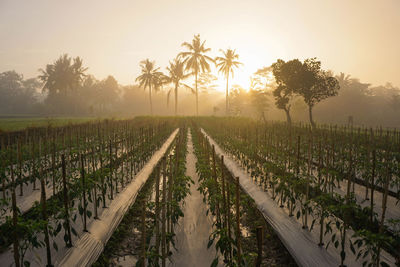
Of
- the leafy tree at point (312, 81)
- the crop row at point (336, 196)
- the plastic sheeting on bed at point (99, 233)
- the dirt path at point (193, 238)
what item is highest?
the leafy tree at point (312, 81)

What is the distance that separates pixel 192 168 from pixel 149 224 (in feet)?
15.0

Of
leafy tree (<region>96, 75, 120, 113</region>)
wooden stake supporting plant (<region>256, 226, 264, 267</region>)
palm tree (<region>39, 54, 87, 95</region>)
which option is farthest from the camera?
leafy tree (<region>96, 75, 120, 113</region>)

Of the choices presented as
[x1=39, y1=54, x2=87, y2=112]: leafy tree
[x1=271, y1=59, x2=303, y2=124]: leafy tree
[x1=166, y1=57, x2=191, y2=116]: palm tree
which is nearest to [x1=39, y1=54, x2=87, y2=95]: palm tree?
[x1=39, y1=54, x2=87, y2=112]: leafy tree

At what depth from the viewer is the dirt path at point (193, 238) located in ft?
12.2

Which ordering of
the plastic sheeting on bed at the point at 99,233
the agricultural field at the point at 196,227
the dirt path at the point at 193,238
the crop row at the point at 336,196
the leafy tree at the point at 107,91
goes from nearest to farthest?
the agricultural field at the point at 196,227 → the crop row at the point at 336,196 → the plastic sheeting on bed at the point at 99,233 → the dirt path at the point at 193,238 → the leafy tree at the point at 107,91

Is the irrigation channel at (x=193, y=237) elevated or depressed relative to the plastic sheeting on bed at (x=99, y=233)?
depressed


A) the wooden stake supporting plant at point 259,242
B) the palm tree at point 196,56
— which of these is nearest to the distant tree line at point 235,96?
the palm tree at point 196,56

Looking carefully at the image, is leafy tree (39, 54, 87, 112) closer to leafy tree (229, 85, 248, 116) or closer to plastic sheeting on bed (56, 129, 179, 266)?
leafy tree (229, 85, 248, 116)

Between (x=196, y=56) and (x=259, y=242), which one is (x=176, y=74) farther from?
(x=259, y=242)

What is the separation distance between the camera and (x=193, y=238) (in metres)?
4.34

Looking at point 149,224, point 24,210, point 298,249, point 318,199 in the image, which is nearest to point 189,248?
point 149,224

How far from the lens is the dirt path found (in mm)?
3732

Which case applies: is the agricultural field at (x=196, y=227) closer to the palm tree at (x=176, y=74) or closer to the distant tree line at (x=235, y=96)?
the distant tree line at (x=235, y=96)

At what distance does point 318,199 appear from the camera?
3.68 meters
